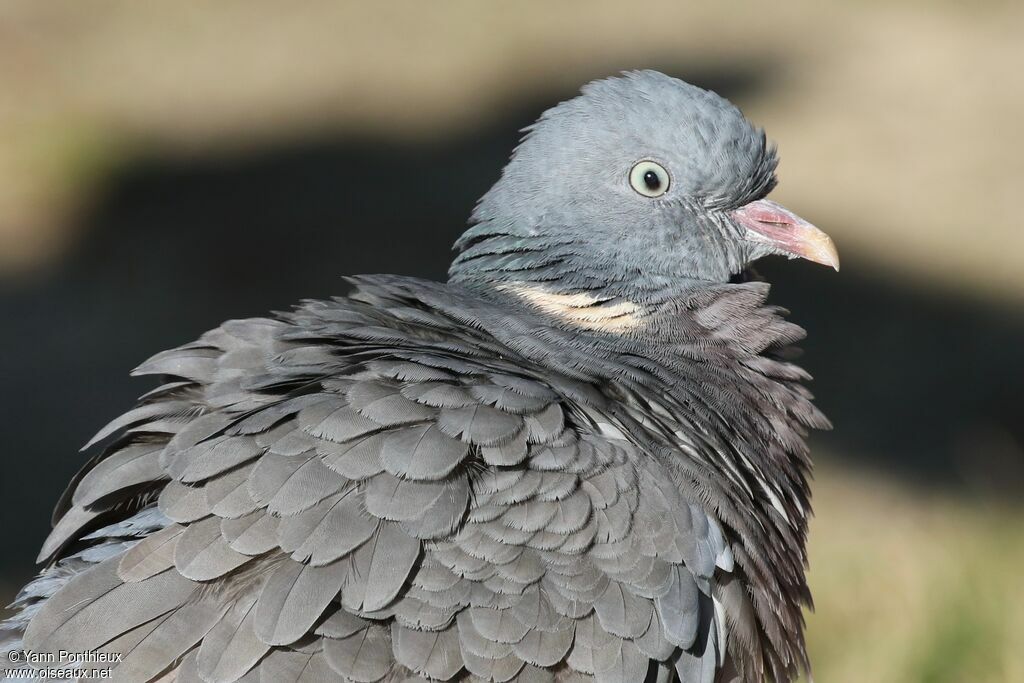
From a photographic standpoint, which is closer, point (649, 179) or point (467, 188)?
point (649, 179)

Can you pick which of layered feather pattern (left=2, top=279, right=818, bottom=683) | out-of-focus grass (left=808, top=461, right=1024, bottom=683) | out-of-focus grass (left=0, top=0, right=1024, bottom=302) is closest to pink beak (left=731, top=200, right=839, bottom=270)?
layered feather pattern (left=2, top=279, right=818, bottom=683)

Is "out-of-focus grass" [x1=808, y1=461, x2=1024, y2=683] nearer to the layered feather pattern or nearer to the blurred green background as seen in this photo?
the blurred green background

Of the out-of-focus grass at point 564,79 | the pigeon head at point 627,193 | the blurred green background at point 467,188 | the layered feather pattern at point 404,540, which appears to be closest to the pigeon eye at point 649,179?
the pigeon head at point 627,193

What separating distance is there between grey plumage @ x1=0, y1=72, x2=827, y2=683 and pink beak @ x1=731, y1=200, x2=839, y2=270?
25cm

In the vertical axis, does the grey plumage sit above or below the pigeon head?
below

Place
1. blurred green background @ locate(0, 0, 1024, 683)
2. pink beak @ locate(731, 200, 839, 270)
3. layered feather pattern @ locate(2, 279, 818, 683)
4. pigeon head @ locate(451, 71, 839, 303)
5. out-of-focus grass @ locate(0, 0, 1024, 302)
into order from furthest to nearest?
1. out-of-focus grass @ locate(0, 0, 1024, 302)
2. blurred green background @ locate(0, 0, 1024, 683)
3. pink beak @ locate(731, 200, 839, 270)
4. pigeon head @ locate(451, 71, 839, 303)
5. layered feather pattern @ locate(2, 279, 818, 683)

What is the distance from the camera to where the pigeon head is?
156 inches

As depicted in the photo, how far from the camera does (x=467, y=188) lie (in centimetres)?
952

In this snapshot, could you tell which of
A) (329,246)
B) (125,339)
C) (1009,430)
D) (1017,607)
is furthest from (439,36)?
(1017,607)

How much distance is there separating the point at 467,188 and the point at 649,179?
560cm

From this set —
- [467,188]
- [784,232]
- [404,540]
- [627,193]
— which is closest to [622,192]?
[627,193]

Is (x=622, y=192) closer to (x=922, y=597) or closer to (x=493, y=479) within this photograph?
(x=493, y=479)

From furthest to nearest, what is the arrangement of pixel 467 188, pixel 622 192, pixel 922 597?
pixel 467 188
pixel 922 597
pixel 622 192

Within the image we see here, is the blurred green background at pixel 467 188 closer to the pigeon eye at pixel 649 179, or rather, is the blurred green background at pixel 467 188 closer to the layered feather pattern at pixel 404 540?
the pigeon eye at pixel 649 179
